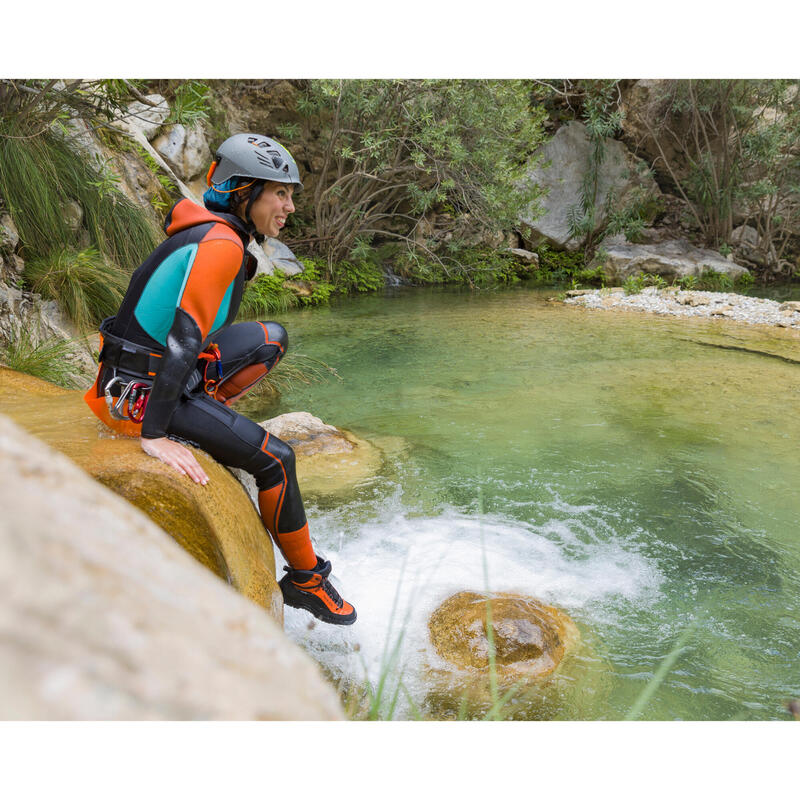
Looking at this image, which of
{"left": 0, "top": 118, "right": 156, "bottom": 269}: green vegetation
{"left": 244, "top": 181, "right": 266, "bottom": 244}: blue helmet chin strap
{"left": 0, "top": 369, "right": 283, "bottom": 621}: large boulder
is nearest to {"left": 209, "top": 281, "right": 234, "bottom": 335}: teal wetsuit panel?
{"left": 244, "top": 181, "right": 266, "bottom": 244}: blue helmet chin strap

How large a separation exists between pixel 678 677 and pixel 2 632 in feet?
8.89

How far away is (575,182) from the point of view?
17312mm

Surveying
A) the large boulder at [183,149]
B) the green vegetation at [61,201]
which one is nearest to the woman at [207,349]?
the green vegetation at [61,201]

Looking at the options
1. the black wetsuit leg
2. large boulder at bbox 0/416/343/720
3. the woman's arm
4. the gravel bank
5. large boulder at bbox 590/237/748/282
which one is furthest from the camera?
large boulder at bbox 590/237/748/282

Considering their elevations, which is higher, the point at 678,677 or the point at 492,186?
the point at 492,186

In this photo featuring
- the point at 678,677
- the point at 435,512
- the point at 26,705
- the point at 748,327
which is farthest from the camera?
the point at 748,327

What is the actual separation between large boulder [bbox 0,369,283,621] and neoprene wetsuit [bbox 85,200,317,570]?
8 cm

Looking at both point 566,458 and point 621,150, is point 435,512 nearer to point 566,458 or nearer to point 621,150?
point 566,458

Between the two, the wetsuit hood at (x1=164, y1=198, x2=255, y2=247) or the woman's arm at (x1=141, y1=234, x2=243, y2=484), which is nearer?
the woman's arm at (x1=141, y1=234, x2=243, y2=484)

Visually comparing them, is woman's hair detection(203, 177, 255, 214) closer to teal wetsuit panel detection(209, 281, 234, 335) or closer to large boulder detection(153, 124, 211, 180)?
teal wetsuit panel detection(209, 281, 234, 335)

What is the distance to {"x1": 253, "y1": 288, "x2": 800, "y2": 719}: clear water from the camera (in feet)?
8.66

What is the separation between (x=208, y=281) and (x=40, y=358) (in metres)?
2.81

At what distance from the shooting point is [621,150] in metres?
17.5

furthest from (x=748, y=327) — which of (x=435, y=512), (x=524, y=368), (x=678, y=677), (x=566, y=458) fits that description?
(x=678, y=677)
